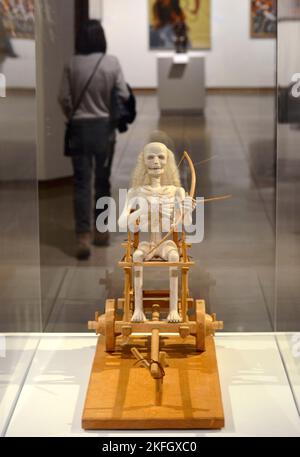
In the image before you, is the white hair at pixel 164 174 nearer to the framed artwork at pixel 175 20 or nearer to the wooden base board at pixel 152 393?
the framed artwork at pixel 175 20

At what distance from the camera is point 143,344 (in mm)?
3414

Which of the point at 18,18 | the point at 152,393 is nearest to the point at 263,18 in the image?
the point at 18,18

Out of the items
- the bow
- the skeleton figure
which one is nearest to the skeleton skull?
the skeleton figure

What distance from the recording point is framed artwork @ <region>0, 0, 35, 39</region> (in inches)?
119

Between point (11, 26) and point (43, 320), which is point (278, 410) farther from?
point (11, 26)

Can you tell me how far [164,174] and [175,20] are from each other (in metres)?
0.47

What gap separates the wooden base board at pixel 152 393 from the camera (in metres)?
2.96

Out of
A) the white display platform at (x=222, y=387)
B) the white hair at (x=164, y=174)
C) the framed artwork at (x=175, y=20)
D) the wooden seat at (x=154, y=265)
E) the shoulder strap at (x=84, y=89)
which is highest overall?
the framed artwork at (x=175, y=20)

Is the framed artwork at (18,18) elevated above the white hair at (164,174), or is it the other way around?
the framed artwork at (18,18)

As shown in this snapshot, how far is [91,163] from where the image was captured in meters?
3.56

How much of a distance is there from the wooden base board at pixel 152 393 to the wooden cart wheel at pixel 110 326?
32 mm

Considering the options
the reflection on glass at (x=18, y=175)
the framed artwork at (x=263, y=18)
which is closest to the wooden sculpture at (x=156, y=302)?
the reflection on glass at (x=18, y=175)

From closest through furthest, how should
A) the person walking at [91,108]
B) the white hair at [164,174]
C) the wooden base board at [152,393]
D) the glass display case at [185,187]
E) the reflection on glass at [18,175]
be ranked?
the wooden base board at [152,393], the reflection on glass at [18,175], the glass display case at [185,187], the white hair at [164,174], the person walking at [91,108]

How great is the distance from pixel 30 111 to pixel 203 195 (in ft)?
1.95
